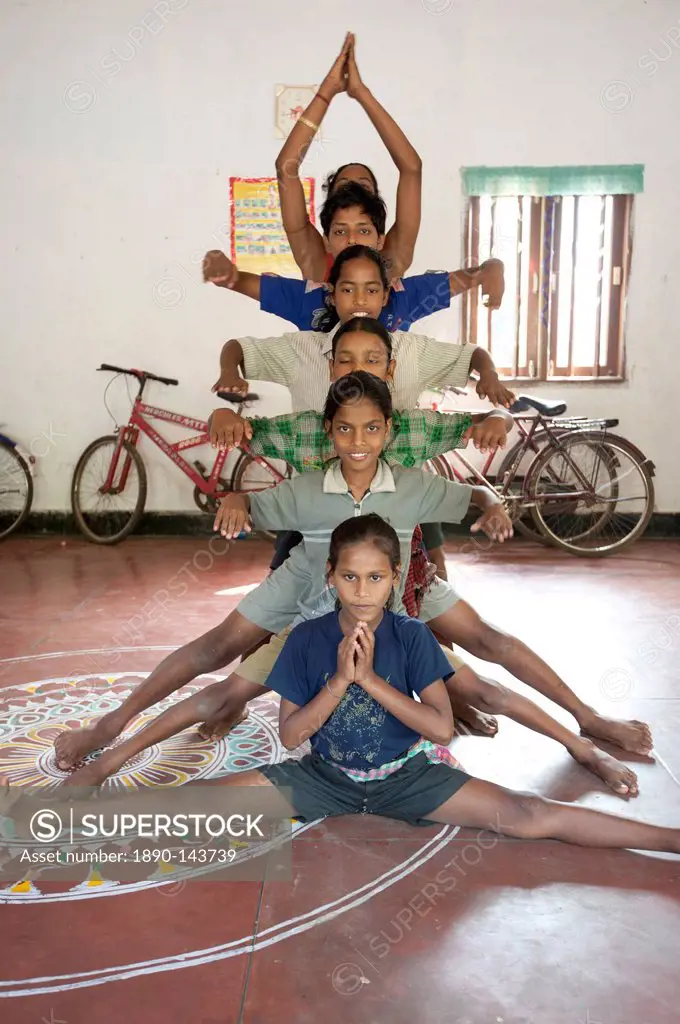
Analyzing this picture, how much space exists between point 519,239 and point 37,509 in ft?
11.2

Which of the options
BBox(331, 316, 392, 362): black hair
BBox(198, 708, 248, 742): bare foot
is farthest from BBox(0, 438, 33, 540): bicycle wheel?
BBox(331, 316, 392, 362): black hair

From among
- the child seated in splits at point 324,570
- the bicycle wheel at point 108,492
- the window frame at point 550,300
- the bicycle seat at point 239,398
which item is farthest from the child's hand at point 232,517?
the window frame at point 550,300

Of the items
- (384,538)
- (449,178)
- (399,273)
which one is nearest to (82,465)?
(449,178)

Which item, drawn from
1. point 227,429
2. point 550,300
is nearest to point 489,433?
point 227,429

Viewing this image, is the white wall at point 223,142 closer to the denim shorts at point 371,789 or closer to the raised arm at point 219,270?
the raised arm at point 219,270

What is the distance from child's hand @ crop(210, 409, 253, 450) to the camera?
6.69 feet

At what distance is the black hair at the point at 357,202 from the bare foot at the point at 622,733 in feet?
4.76

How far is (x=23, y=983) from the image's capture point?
145cm

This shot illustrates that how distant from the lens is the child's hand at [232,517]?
1979 mm

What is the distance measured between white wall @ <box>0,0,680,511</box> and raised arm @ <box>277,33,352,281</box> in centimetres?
291

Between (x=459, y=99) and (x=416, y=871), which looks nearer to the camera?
(x=416, y=871)

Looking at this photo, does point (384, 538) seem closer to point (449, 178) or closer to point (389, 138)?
point (389, 138)

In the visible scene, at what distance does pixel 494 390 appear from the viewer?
2203 mm

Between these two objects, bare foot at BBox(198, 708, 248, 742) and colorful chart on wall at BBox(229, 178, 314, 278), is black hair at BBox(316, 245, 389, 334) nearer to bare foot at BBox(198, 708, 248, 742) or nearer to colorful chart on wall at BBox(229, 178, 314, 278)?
bare foot at BBox(198, 708, 248, 742)
